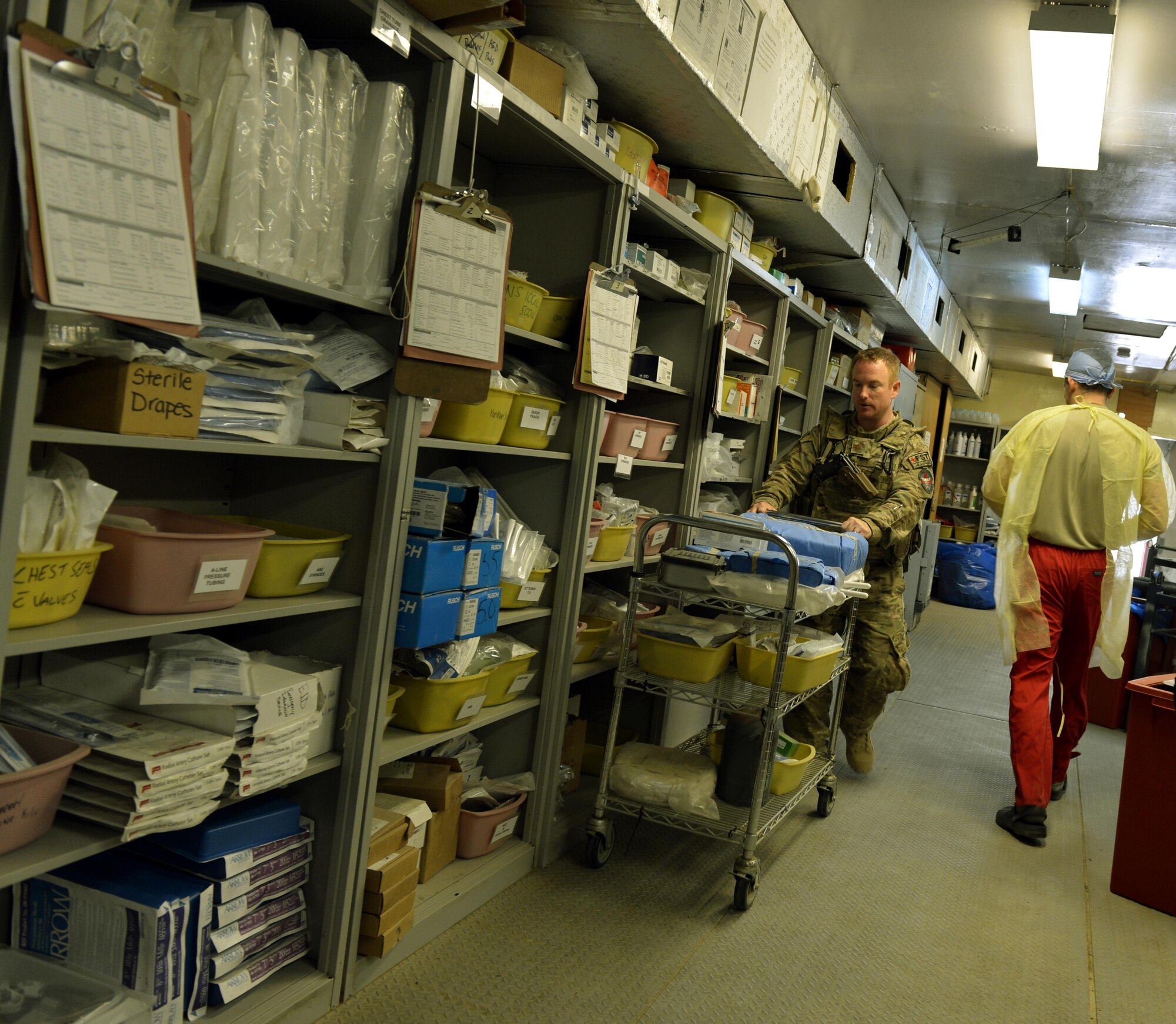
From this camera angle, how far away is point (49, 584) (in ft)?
4.49

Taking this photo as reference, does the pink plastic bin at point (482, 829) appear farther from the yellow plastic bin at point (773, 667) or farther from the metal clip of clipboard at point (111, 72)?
the metal clip of clipboard at point (111, 72)

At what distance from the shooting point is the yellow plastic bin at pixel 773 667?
2832 millimetres

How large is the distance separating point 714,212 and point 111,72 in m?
2.52

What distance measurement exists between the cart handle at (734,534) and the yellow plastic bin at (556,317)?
613mm

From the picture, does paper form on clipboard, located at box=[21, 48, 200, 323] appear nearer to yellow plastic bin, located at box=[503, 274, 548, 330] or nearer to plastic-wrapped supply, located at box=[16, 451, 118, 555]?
plastic-wrapped supply, located at box=[16, 451, 118, 555]

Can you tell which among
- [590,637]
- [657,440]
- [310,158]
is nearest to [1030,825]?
[590,637]

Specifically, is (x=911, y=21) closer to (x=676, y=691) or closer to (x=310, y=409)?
(x=676, y=691)

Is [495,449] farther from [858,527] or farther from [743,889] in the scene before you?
[858,527]

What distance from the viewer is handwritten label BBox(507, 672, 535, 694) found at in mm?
2654

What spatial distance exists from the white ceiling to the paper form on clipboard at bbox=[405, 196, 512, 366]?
181cm

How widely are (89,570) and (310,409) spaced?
1.88ft

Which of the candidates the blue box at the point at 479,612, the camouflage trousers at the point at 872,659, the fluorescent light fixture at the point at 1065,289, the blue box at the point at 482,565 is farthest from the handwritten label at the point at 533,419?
the fluorescent light fixture at the point at 1065,289

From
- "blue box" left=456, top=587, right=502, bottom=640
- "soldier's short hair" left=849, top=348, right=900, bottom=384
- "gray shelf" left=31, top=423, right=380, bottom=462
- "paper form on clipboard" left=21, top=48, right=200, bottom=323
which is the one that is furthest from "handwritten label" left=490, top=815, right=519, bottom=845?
"soldier's short hair" left=849, top=348, right=900, bottom=384

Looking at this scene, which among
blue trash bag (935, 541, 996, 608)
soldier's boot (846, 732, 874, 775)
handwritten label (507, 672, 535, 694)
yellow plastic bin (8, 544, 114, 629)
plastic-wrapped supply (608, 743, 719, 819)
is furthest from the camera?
blue trash bag (935, 541, 996, 608)
